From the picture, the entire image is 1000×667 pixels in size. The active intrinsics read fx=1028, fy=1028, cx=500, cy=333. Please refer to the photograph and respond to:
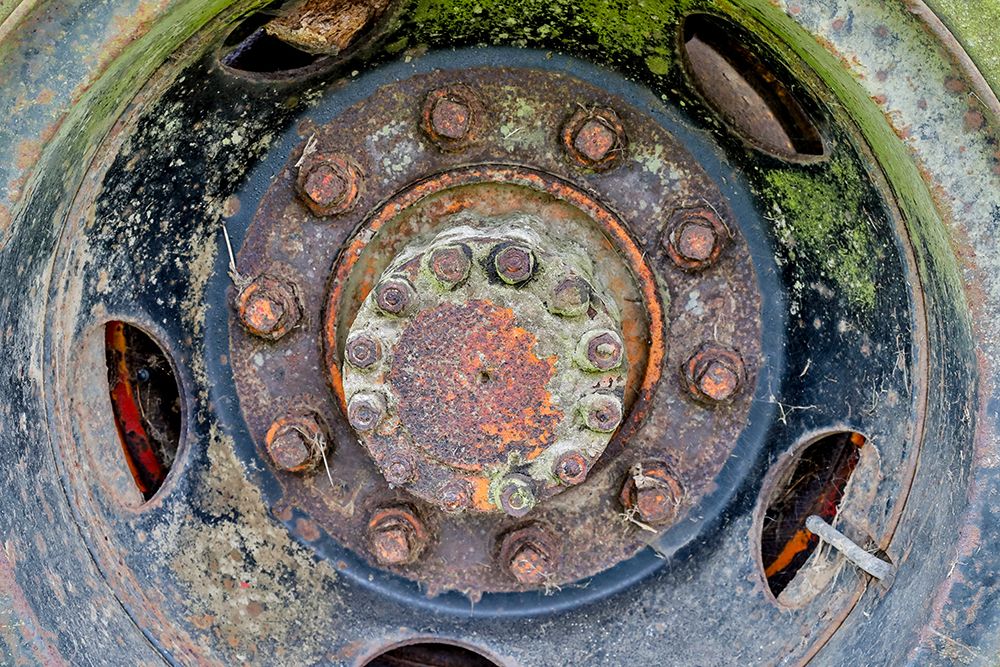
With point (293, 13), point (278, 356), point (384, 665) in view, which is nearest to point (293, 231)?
point (278, 356)

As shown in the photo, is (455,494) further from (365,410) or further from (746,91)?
(746,91)

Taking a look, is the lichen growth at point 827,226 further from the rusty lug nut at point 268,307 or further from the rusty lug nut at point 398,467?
the rusty lug nut at point 268,307

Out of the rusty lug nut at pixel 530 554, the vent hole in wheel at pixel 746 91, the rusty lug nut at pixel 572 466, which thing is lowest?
the rusty lug nut at pixel 530 554

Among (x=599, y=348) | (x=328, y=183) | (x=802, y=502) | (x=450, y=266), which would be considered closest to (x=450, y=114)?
(x=328, y=183)

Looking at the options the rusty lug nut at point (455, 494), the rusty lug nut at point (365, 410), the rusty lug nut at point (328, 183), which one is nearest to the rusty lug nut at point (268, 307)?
the rusty lug nut at point (328, 183)

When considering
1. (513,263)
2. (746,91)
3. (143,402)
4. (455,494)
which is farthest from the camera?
(746,91)
